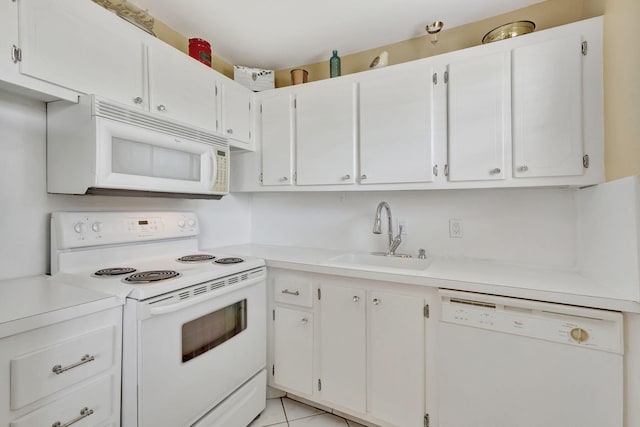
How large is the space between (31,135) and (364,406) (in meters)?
2.22

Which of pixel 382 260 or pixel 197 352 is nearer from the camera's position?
pixel 197 352

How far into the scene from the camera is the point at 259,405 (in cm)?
178

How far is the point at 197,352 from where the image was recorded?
140 centimetres

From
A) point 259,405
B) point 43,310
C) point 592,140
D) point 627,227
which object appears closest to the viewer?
point 43,310

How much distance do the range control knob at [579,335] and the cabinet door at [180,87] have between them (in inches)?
87.3

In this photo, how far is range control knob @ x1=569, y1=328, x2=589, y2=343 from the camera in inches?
45.3

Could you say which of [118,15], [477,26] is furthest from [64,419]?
[477,26]

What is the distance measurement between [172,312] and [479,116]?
185 cm

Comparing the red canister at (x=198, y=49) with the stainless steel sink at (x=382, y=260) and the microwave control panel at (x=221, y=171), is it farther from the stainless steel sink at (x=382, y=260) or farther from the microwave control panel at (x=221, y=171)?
the stainless steel sink at (x=382, y=260)

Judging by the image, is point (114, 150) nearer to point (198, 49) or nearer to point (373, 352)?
point (198, 49)

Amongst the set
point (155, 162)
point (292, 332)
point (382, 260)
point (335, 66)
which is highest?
point (335, 66)

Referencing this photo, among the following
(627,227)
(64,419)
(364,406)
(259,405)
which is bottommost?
(259,405)

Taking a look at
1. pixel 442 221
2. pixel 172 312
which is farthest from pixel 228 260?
pixel 442 221

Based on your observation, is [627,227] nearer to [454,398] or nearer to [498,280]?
[498,280]
